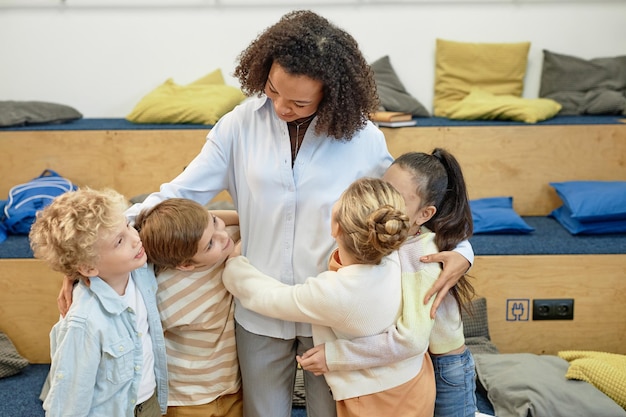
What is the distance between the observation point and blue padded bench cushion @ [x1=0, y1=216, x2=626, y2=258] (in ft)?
8.80

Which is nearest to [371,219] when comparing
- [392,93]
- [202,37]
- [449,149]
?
[449,149]

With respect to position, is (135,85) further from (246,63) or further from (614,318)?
(614,318)

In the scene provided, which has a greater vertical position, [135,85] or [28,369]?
[135,85]

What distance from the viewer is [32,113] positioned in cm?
337

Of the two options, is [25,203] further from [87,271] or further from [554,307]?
[554,307]

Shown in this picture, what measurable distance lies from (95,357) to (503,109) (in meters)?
2.48

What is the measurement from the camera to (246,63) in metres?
1.56

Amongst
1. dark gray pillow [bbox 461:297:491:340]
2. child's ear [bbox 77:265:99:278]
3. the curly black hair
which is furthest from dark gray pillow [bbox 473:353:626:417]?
child's ear [bbox 77:265:99:278]

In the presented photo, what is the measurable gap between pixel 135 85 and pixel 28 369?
1.78m

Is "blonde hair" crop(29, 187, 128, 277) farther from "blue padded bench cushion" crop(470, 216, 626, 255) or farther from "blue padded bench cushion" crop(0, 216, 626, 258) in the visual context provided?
"blue padded bench cushion" crop(470, 216, 626, 255)

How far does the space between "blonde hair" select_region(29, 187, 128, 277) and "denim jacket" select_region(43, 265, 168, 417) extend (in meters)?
0.07

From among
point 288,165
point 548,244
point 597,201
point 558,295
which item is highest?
point 288,165

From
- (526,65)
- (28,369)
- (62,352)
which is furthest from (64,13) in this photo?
(62,352)

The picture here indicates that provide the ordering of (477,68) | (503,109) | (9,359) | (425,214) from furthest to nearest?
(477,68), (503,109), (9,359), (425,214)
